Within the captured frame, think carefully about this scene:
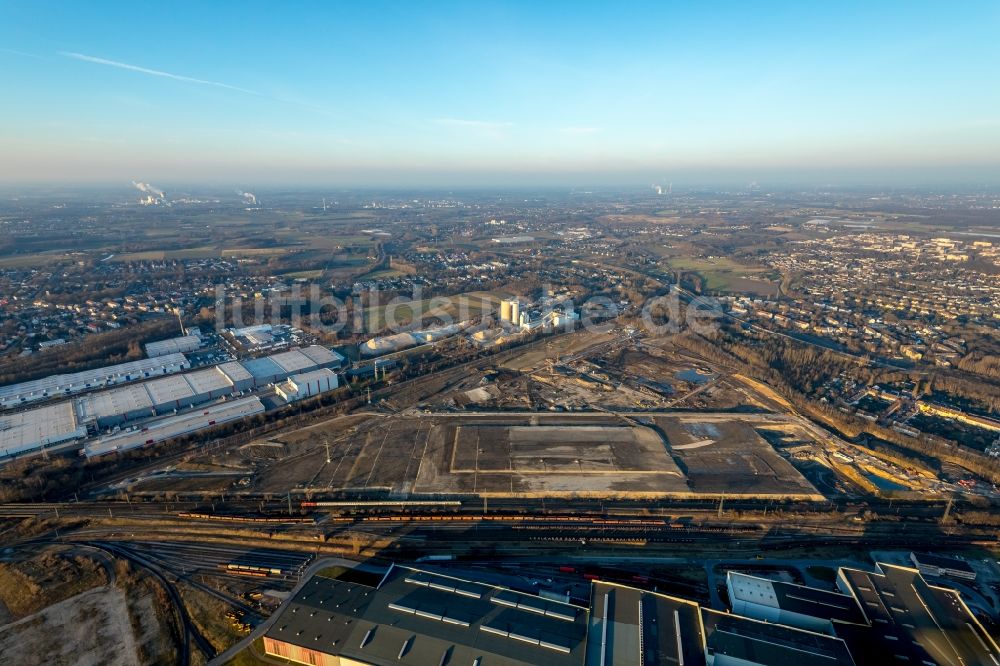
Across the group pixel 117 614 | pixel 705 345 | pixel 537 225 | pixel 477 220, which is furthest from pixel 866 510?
pixel 477 220

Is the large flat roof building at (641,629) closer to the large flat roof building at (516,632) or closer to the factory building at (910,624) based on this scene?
the large flat roof building at (516,632)

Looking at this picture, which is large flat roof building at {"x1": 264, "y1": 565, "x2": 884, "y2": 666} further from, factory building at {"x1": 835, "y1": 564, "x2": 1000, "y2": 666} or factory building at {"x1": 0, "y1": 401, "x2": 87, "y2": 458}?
factory building at {"x1": 0, "y1": 401, "x2": 87, "y2": 458}

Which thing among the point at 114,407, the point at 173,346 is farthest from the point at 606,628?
the point at 173,346

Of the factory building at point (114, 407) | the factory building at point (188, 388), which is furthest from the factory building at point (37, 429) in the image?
the factory building at point (188, 388)

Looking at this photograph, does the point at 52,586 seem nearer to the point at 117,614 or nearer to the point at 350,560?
the point at 117,614

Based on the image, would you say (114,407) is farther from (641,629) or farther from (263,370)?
(641,629)

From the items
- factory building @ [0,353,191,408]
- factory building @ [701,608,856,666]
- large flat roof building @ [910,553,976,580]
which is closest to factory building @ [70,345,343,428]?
factory building @ [0,353,191,408]
